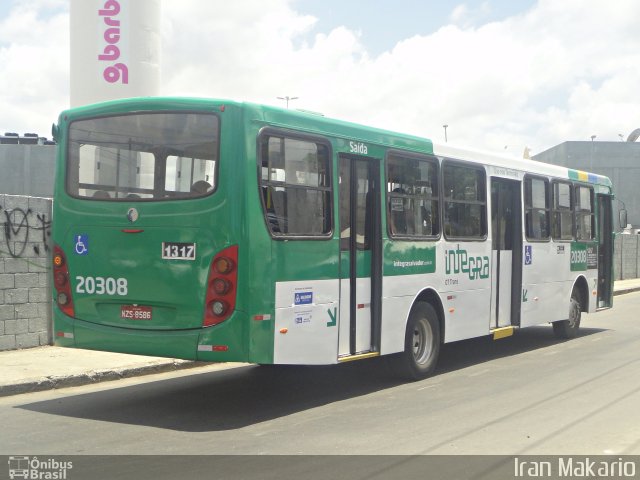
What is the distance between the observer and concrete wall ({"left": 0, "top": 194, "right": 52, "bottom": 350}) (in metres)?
11.5

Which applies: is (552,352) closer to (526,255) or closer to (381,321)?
(526,255)

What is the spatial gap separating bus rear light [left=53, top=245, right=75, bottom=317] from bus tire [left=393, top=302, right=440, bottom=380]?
391cm

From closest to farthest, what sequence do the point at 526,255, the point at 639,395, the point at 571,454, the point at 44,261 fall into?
the point at 571,454, the point at 639,395, the point at 44,261, the point at 526,255

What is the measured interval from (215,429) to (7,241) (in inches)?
214

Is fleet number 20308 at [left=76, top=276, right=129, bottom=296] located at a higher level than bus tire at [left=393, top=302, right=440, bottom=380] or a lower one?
higher

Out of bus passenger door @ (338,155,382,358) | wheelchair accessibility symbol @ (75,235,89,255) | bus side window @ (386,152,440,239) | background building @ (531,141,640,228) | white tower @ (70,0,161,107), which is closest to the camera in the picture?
wheelchair accessibility symbol @ (75,235,89,255)

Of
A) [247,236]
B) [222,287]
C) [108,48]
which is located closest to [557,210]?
[247,236]

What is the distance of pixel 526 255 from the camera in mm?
12883

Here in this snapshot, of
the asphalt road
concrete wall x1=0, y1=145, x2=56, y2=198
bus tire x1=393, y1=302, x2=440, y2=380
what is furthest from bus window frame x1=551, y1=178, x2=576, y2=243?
concrete wall x1=0, y1=145, x2=56, y2=198

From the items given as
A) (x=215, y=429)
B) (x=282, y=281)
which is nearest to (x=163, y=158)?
(x=282, y=281)

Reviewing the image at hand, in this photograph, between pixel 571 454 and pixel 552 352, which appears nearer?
pixel 571 454

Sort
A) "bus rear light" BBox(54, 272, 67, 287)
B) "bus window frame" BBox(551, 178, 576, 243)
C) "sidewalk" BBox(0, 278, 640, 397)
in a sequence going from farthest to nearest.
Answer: "bus window frame" BBox(551, 178, 576, 243), "sidewalk" BBox(0, 278, 640, 397), "bus rear light" BBox(54, 272, 67, 287)

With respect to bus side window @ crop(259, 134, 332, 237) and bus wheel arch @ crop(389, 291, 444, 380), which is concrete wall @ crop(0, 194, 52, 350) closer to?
bus side window @ crop(259, 134, 332, 237)

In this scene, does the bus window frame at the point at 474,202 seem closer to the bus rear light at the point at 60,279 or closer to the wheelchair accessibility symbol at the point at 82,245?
the wheelchair accessibility symbol at the point at 82,245
